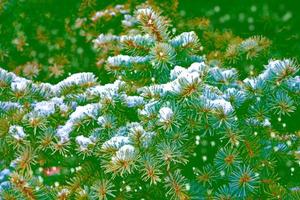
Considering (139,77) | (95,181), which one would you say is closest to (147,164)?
(95,181)

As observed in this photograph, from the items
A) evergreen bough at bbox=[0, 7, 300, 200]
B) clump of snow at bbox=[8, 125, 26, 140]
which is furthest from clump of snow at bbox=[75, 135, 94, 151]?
clump of snow at bbox=[8, 125, 26, 140]

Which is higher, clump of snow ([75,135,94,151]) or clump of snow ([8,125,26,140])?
clump of snow ([8,125,26,140])

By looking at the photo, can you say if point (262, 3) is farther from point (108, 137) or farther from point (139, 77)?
point (108, 137)

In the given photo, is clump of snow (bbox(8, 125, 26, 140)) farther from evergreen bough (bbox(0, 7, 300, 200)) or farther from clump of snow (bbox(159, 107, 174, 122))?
clump of snow (bbox(159, 107, 174, 122))

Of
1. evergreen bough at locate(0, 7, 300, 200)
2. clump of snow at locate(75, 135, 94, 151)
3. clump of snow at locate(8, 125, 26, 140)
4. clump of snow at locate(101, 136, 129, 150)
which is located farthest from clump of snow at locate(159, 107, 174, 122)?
clump of snow at locate(8, 125, 26, 140)

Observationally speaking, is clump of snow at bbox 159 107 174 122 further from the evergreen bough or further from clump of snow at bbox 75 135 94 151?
clump of snow at bbox 75 135 94 151

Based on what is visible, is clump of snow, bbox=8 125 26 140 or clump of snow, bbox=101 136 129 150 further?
clump of snow, bbox=8 125 26 140

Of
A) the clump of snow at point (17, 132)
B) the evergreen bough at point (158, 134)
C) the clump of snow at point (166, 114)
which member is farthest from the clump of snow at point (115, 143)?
the clump of snow at point (17, 132)

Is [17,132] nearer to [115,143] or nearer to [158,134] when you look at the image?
[115,143]

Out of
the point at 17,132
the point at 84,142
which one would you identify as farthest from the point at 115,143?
the point at 17,132

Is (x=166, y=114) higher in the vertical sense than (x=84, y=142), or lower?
higher

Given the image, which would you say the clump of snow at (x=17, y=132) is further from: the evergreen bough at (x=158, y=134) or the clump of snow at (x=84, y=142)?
the clump of snow at (x=84, y=142)
